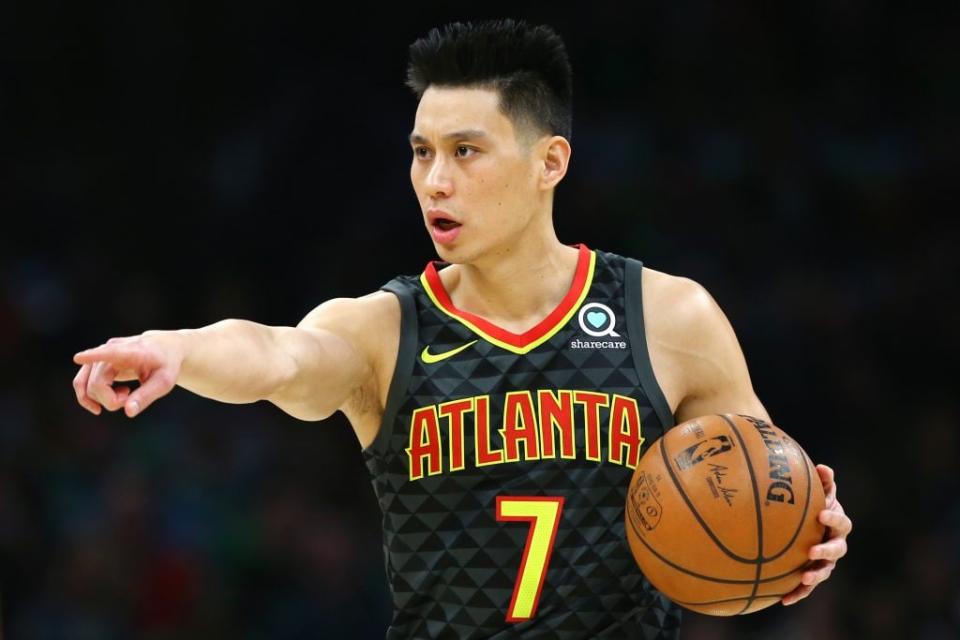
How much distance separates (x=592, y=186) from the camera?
927 centimetres

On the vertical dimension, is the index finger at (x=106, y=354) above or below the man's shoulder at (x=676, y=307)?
above

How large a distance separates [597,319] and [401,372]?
63 cm

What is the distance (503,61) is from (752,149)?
5.00 meters

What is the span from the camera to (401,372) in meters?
4.50

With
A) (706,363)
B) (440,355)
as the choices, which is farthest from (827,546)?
(440,355)

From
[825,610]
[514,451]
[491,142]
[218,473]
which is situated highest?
[491,142]

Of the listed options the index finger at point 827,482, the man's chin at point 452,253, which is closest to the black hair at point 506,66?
the man's chin at point 452,253

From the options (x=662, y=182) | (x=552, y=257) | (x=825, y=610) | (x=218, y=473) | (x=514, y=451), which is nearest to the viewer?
(x=514, y=451)

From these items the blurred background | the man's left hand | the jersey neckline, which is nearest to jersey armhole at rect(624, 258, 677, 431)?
the jersey neckline

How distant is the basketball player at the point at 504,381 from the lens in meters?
4.36

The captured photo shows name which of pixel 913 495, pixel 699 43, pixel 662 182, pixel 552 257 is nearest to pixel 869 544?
pixel 913 495

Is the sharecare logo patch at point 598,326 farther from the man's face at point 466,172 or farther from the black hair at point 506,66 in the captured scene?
the black hair at point 506,66

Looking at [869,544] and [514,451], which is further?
[869,544]

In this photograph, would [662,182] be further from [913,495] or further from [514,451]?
[514,451]
